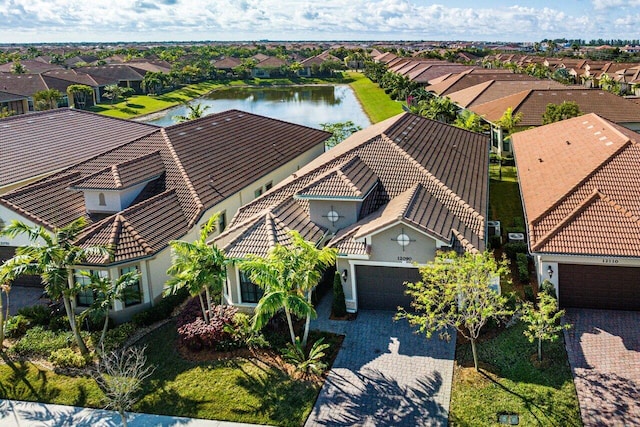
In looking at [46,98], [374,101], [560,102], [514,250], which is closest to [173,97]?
[46,98]

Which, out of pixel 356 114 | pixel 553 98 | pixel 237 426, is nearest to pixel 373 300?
pixel 237 426

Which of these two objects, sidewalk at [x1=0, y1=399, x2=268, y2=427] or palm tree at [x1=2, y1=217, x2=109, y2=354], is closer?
sidewalk at [x1=0, y1=399, x2=268, y2=427]

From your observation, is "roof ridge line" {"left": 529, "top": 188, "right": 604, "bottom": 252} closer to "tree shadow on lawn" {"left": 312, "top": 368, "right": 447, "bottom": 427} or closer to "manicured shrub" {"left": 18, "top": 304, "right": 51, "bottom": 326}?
"tree shadow on lawn" {"left": 312, "top": 368, "right": 447, "bottom": 427}

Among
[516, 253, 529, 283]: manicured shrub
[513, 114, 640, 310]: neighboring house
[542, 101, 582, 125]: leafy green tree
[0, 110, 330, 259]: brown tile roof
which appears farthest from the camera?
[542, 101, 582, 125]: leafy green tree

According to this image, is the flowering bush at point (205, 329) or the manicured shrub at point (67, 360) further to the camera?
the flowering bush at point (205, 329)

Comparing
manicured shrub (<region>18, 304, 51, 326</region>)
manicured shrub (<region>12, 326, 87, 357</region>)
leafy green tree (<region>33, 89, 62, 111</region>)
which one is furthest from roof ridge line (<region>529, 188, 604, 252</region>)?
leafy green tree (<region>33, 89, 62, 111</region>)

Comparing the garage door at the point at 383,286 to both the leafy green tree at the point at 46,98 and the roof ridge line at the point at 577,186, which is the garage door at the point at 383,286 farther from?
the leafy green tree at the point at 46,98

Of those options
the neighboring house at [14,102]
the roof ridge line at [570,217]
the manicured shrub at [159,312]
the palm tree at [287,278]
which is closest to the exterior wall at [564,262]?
the roof ridge line at [570,217]

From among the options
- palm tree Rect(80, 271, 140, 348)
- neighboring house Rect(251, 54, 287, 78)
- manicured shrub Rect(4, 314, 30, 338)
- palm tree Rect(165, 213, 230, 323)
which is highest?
neighboring house Rect(251, 54, 287, 78)

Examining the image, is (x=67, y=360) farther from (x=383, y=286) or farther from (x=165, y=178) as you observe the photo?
(x=383, y=286)
